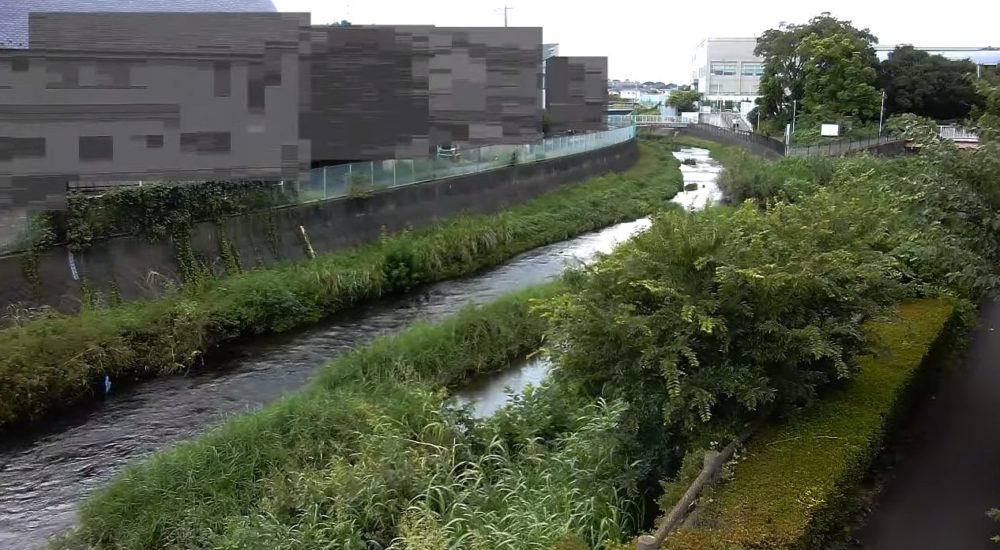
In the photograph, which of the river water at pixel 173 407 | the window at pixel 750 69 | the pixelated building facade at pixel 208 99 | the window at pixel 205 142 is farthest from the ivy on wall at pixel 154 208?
the window at pixel 750 69

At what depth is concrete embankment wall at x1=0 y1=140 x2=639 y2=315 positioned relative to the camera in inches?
571

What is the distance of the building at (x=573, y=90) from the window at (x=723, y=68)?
6098 cm

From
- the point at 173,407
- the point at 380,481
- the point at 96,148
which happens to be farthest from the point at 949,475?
the point at 96,148

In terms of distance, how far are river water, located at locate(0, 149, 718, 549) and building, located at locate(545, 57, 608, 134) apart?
19.3 metres

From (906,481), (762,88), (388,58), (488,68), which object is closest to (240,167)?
(388,58)

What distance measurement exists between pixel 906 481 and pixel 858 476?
125 centimetres

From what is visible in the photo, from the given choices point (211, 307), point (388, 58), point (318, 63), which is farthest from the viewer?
point (388, 58)

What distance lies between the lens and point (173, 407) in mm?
11805

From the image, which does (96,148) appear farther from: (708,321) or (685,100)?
(685,100)

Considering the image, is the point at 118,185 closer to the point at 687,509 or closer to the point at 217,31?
the point at 217,31

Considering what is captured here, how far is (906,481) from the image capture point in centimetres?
769

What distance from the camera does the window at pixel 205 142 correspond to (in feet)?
58.9

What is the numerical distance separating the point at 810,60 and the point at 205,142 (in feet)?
127

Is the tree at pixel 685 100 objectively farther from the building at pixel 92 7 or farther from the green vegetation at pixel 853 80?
the building at pixel 92 7
